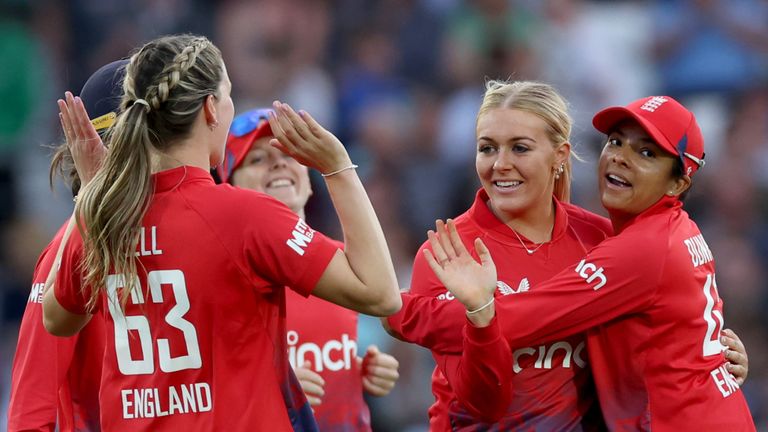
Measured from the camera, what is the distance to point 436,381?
3902 millimetres

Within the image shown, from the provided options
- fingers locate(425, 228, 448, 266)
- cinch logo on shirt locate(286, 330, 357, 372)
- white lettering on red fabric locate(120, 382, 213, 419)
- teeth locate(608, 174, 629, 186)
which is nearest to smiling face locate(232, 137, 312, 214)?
cinch logo on shirt locate(286, 330, 357, 372)

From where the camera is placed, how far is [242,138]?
4539mm

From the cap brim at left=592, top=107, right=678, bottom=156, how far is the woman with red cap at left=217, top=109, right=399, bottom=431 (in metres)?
1.26

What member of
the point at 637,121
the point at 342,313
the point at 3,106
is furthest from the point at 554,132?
the point at 3,106

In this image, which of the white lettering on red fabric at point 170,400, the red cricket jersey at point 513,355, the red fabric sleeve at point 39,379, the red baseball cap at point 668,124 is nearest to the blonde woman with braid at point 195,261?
the white lettering on red fabric at point 170,400

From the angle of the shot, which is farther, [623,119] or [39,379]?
[623,119]

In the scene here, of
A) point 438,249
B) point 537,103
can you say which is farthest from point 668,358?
point 537,103

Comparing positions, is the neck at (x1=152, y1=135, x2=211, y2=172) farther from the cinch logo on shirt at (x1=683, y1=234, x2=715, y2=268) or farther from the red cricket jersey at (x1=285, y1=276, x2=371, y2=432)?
the cinch logo on shirt at (x1=683, y1=234, x2=715, y2=268)

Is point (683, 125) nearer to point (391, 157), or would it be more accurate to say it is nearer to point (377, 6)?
point (391, 157)

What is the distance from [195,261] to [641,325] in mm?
1451

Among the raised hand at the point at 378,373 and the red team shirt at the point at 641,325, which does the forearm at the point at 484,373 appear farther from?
the raised hand at the point at 378,373

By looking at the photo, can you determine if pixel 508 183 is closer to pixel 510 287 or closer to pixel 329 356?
pixel 510 287

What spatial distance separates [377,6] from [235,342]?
6.72 metres

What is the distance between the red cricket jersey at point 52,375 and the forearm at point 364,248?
1.07 meters
